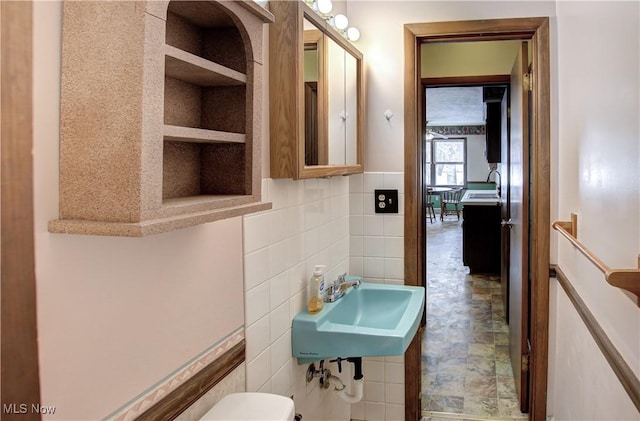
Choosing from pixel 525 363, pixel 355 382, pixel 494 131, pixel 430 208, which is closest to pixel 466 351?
pixel 525 363

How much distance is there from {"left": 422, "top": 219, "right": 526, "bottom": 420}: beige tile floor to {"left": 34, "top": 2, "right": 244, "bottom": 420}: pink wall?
203cm

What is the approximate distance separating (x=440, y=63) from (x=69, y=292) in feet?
12.0

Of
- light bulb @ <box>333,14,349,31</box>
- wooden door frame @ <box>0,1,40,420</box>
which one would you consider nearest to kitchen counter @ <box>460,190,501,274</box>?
light bulb @ <box>333,14,349,31</box>

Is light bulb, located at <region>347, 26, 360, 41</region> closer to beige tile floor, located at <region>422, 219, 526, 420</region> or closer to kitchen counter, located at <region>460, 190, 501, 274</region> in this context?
beige tile floor, located at <region>422, 219, 526, 420</region>

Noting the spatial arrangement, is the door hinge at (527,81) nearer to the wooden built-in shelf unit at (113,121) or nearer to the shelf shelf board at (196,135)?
the shelf shelf board at (196,135)

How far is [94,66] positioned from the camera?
887 millimetres

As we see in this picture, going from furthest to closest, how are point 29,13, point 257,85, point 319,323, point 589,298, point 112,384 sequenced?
1. point 319,323
2. point 589,298
3. point 257,85
4. point 112,384
5. point 29,13

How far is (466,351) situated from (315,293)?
2169 millimetres

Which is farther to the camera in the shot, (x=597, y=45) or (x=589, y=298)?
(x=589, y=298)

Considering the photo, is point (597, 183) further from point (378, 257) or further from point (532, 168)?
point (378, 257)

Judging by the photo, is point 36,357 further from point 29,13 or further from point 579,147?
point 579,147

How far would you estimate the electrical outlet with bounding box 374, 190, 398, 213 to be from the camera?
2604 mm

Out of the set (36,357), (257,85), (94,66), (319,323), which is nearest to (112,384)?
(36,357)

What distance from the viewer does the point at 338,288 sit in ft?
7.25
